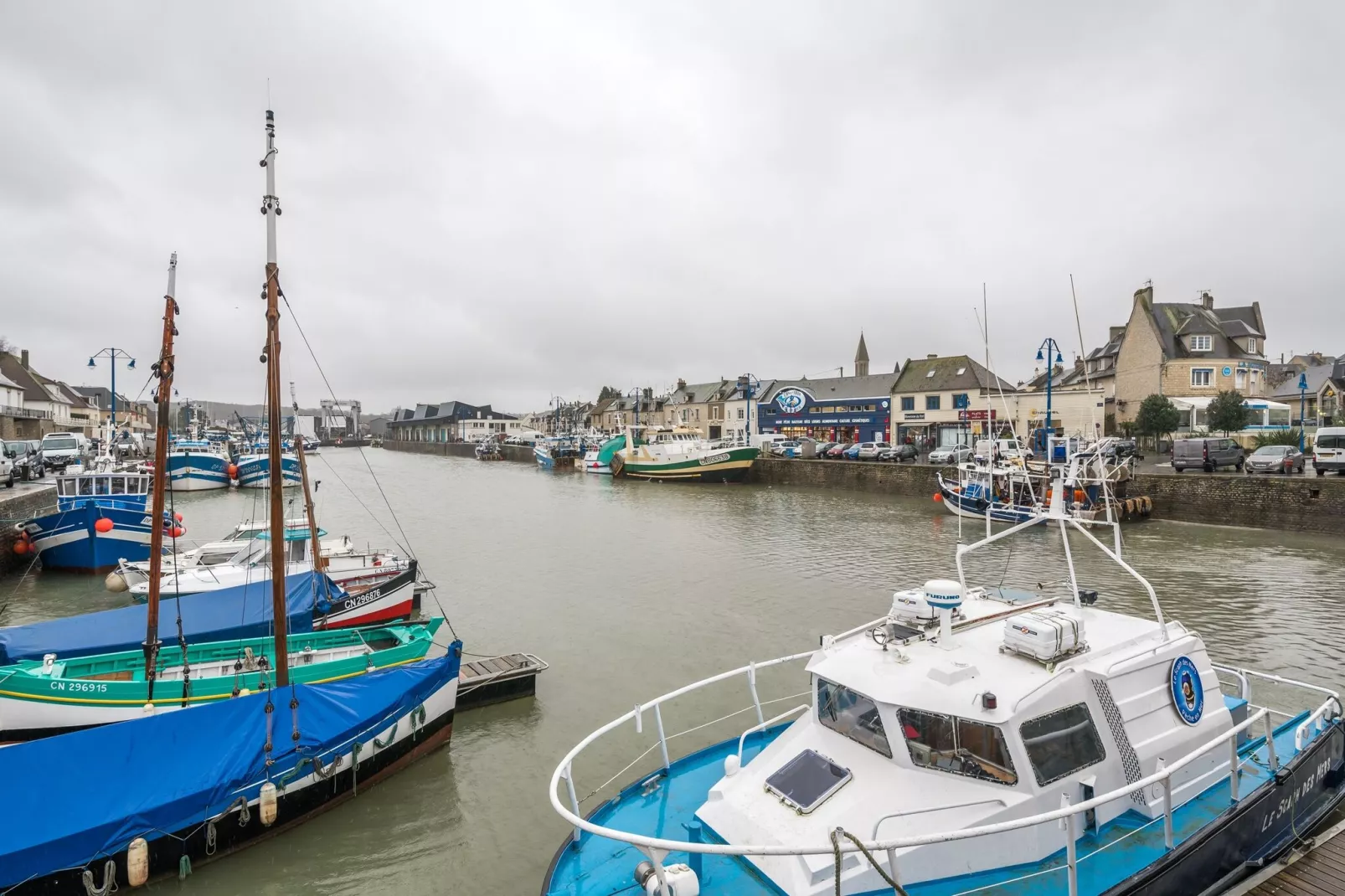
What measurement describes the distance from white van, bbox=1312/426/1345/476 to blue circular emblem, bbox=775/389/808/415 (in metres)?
46.2

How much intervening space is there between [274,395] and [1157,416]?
176 ft

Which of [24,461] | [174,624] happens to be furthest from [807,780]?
[24,461]

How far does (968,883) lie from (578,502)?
44088 millimetres

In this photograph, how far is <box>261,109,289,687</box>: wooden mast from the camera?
983 cm

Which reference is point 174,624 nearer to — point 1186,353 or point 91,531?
point 91,531

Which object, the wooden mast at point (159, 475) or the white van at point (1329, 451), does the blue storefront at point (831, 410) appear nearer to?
the white van at point (1329, 451)

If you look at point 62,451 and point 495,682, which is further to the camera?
point 62,451

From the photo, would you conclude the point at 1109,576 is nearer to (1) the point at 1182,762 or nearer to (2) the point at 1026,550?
(2) the point at 1026,550

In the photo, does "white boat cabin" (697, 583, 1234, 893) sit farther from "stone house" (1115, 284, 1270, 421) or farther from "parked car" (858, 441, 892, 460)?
"stone house" (1115, 284, 1270, 421)

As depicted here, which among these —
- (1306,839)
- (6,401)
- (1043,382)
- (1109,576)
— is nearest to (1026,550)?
(1109,576)

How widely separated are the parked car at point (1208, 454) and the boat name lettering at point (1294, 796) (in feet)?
112

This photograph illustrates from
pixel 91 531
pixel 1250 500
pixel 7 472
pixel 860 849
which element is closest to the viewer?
pixel 860 849

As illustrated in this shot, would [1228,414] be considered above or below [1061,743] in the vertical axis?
above

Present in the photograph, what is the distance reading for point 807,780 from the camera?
615 cm
